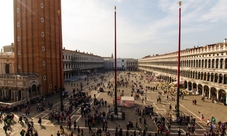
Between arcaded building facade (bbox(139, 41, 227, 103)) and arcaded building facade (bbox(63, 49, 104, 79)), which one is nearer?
arcaded building facade (bbox(139, 41, 227, 103))

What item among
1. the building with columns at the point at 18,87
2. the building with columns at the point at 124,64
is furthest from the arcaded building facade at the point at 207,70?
the building with columns at the point at 124,64

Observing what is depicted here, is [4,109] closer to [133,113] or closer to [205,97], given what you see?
[133,113]

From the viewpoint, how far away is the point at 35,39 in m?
32.0

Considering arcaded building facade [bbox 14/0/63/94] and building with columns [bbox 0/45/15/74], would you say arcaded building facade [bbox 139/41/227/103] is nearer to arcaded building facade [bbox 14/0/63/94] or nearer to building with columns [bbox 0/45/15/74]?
arcaded building facade [bbox 14/0/63/94]

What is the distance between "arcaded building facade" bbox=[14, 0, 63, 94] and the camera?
3178cm

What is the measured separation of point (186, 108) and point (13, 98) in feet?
119

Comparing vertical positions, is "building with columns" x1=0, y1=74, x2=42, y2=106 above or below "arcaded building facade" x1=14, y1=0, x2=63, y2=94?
below

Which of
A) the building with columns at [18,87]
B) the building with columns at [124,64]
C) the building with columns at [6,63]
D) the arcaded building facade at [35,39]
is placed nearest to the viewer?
the building with columns at [18,87]

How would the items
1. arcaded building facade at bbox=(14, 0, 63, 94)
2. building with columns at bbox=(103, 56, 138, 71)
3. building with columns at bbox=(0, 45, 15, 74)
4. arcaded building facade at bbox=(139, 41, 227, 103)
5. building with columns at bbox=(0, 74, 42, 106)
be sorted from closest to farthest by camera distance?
1. arcaded building facade at bbox=(139, 41, 227, 103)
2. building with columns at bbox=(0, 74, 42, 106)
3. arcaded building facade at bbox=(14, 0, 63, 94)
4. building with columns at bbox=(0, 45, 15, 74)
5. building with columns at bbox=(103, 56, 138, 71)

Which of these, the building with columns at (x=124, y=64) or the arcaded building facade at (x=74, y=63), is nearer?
the arcaded building facade at (x=74, y=63)

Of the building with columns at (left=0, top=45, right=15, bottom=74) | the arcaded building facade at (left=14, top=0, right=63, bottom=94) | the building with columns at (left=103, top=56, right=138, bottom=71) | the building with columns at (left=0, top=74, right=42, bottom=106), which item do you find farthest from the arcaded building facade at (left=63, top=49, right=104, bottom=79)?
the building with columns at (left=103, top=56, right=138, bottom=71)

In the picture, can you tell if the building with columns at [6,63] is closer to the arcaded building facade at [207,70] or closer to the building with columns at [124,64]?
the arcaded building facade at [207,70]

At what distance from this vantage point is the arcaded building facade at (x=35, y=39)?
3178 cm

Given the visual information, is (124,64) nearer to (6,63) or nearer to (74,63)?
(74,63)
